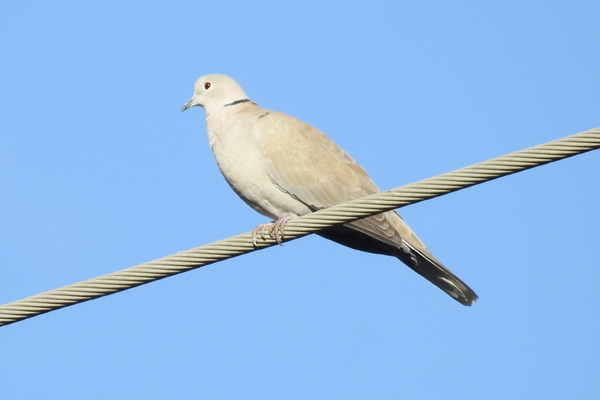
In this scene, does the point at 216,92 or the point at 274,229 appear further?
the point at 216,92

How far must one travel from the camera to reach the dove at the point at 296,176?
6269mm

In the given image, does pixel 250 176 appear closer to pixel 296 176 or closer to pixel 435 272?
pixel 296 176

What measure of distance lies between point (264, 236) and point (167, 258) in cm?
104

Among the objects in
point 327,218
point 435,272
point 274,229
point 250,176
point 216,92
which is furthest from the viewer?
point 216,92

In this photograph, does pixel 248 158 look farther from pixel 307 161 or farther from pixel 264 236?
pixel 264 236

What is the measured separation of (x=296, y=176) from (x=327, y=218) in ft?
6.37

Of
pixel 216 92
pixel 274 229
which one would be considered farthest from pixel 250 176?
pixel 216 92

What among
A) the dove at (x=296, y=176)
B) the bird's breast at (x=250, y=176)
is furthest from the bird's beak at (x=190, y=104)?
the bird's breast at (x=250, y=176)

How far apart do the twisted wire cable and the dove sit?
172 cm

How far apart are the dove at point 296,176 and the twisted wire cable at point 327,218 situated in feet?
5.65

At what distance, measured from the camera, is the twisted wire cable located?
384 centimetres

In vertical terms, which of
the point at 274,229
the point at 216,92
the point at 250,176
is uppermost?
the point at 216,92

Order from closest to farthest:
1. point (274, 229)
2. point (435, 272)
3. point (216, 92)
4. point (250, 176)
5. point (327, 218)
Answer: point (327, 218) → point (274, 229) → point (435, 272) → point (250, 176) → point (216, 92)

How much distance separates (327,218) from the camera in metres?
4.43
